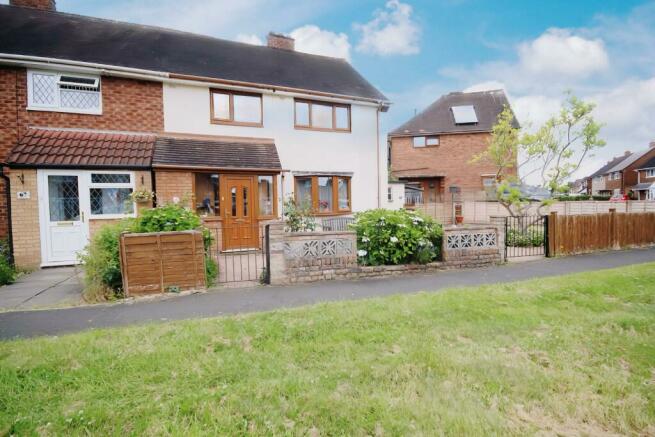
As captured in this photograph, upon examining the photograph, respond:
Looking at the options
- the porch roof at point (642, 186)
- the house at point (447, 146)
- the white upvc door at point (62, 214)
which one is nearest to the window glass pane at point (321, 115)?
the white upvc door at point (62, 214)

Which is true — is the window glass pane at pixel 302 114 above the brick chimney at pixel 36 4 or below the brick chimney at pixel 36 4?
below

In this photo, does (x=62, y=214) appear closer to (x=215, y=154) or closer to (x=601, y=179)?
(x=215, y=154)

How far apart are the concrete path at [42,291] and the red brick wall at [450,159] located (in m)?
22.5

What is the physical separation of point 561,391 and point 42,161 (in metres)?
11.7

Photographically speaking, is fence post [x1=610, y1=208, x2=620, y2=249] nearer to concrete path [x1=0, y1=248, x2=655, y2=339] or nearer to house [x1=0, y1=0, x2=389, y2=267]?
concrete path [x1=0, y1=248, x2=655, y2=339]

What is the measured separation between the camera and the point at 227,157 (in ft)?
36.4

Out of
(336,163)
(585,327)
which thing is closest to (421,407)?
(585,327)

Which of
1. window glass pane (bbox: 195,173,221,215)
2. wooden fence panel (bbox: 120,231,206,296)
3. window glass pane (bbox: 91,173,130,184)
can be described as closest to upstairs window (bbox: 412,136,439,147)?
window glass pane (bbox: 195,173,221,215)

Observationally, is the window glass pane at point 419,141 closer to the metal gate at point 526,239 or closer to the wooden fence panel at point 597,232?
the metal gate at point 526,239

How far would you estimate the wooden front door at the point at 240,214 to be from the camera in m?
11.0

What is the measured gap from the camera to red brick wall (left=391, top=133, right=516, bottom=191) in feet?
80.3

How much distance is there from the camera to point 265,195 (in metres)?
11.8

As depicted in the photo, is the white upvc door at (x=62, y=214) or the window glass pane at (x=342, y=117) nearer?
the white upvc door at (x=62, y=214)

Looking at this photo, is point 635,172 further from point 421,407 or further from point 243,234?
point 421,407
